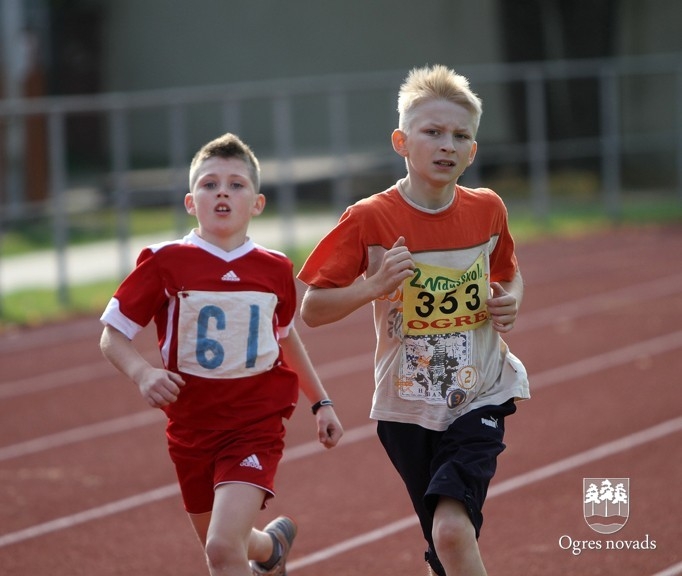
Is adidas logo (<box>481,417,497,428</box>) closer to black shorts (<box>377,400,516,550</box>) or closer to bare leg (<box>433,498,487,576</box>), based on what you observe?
black shorts (<box>377,400,516,550</box>)

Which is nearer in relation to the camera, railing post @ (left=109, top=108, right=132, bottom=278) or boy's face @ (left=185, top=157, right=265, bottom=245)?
boy's face @ (left=185, top=157, right=265, bottom=245)

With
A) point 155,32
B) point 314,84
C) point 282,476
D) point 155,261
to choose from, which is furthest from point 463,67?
point 155,261

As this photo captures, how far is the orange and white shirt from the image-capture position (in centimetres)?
427

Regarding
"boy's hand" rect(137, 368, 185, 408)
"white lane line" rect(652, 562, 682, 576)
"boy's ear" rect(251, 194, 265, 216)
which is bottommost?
"white lane line" rect(652, 562, 682, 576)

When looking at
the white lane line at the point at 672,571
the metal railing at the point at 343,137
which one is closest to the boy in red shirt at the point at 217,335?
the white lane line at the point at 672,571

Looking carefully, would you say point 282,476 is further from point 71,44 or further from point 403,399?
point 71,44

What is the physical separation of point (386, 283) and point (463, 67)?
20978mm

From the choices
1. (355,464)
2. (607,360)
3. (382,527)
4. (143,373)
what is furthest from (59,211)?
(143,373)

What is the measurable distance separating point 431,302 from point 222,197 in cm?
82

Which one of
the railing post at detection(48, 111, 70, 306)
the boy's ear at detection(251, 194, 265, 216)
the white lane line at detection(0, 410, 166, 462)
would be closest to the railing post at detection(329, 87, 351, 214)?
the railing post at detection(48, 111, 70, 306)

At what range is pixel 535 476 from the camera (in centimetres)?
706

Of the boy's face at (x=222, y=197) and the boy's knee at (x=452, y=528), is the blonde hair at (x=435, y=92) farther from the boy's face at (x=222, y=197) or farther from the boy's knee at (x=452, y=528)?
the boy's knee at (x=452, y=528)

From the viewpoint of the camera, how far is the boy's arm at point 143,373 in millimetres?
4125

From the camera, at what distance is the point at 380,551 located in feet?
19.3
